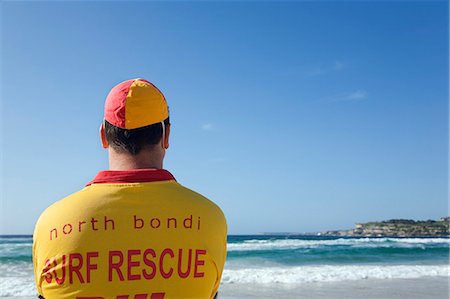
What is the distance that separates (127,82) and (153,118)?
0.17 m

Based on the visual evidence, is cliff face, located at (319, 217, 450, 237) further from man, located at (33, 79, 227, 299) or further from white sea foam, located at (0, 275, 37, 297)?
man, located at (33, 79, 227, 299)

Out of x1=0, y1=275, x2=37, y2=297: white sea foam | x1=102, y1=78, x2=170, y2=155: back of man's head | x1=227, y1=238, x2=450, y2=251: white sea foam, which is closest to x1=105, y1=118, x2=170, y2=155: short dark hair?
x1=102, y1=78, x2=170, y2=155: back of man's head

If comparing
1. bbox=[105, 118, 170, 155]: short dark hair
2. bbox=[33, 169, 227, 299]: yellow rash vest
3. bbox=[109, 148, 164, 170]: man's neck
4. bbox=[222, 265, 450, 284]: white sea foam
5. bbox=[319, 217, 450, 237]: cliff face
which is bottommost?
bbox=[319, 217, 450, 237]: cliff face

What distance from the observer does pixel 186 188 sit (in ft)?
4.74

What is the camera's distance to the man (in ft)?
4.31

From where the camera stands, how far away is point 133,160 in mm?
1449

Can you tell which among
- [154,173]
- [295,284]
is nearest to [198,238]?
[154,173]

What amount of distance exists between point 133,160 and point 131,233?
243 mm

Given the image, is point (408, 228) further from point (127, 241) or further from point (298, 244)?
point (127, 241)

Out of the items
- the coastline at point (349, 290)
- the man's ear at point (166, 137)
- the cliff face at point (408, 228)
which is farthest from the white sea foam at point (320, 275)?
the cliff face at point (408, 228)

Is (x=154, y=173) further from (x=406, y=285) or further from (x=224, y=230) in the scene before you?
(x=406, y=285)

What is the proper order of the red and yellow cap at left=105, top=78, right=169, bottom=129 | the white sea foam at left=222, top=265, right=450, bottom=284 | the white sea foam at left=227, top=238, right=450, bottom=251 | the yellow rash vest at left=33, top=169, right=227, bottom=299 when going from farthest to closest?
the white sea foam at left=227, top=238, right=450, bottom=251 < the white sea foam at left=222, top=265, right=450, bottom=284 < the red and yellow cap at left=105, top=78, right=169, bottom=129 < the yellow rash vest at left=33, top=169, right=227, bottom=299

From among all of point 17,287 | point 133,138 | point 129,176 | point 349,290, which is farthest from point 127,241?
point 17,287

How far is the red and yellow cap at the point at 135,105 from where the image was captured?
1441 millimetres
